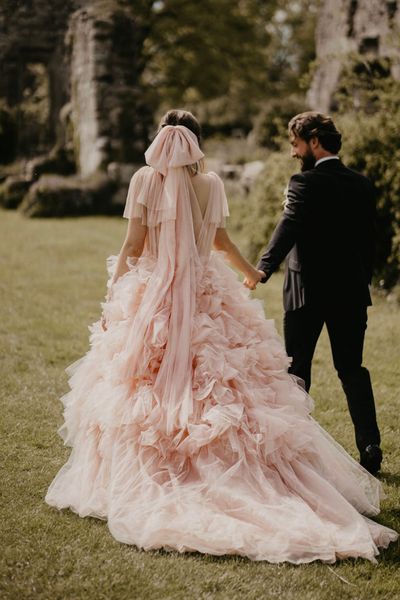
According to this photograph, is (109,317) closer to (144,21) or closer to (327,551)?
(327,551)

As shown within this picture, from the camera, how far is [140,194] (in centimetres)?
418

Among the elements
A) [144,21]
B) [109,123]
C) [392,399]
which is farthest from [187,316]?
[144,21]

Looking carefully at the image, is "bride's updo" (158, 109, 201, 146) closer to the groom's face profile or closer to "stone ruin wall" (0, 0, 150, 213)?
the groom's face profile

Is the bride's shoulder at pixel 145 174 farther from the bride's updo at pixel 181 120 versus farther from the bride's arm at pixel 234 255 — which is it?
the bride's arm at pixel 234 255

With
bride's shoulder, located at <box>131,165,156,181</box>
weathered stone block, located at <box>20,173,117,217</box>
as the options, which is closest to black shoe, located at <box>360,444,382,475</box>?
bride's shoulder, located at <box>131,165,156,181</box>

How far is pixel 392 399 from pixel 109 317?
2844 millimetres

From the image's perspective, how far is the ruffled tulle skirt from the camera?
349 centimetres

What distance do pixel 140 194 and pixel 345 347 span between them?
1.60 meters

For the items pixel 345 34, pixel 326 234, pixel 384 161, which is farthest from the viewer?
pixel 345 34

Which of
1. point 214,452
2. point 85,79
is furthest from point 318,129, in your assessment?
point 85,79

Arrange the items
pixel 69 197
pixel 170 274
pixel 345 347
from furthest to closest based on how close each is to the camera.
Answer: pixel 69 197 < pixel 345 347 < pixel 170 274

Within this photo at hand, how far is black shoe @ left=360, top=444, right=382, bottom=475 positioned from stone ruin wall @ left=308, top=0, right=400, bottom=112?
1363cm

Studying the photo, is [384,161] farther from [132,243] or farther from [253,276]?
[132,243]

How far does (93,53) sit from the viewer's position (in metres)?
19.3
